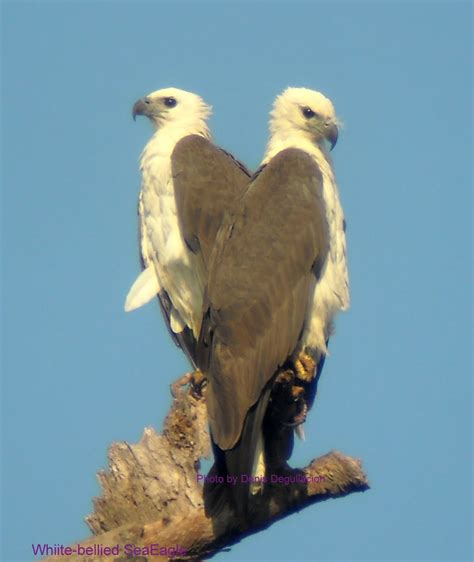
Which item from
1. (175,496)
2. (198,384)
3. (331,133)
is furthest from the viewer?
(331,133)

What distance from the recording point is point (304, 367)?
11328 mm

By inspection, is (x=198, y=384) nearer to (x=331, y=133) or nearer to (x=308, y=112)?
(x=331, y=133)

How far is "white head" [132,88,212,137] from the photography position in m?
13.7

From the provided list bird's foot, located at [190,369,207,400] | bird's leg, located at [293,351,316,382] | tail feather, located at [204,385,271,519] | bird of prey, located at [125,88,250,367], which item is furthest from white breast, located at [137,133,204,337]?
tail feather, located at [204,385,271,519]

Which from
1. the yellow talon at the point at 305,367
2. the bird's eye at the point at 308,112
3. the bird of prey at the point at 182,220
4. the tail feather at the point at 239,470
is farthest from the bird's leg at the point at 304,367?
the bird's eye at the point at 308,112

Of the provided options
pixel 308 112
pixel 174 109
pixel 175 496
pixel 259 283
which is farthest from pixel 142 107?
pixel 175 496

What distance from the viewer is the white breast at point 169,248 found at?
12406mm

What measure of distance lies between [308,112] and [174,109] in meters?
1.50

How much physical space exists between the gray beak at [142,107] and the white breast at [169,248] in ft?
3.22

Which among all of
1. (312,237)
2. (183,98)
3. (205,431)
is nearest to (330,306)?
(312,237)

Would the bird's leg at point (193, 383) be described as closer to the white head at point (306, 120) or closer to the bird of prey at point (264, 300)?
the bird of prey at point (264, 300)

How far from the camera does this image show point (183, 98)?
1385cm

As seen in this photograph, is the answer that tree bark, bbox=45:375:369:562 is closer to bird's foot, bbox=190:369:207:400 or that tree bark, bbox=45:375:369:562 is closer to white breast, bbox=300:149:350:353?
bird's foot, bbox=190:369:207:400

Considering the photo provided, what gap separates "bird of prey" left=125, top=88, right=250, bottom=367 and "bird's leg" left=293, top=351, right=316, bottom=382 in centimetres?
131
